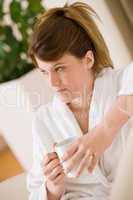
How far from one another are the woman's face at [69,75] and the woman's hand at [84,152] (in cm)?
21

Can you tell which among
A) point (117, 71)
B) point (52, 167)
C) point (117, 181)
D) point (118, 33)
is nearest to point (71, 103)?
point (117, 71)

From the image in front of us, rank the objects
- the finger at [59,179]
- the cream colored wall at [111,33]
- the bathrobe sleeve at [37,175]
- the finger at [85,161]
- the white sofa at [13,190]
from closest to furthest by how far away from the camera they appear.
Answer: the finger at [85,161]
the finger at [59,179]
the bathrobe sleeve at [37,175]
the white sofa at [13,190]
the cream colored wall at [111,33]

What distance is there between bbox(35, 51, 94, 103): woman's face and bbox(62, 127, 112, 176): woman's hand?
0.21m

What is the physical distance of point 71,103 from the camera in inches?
44.3

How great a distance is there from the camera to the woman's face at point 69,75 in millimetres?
1010

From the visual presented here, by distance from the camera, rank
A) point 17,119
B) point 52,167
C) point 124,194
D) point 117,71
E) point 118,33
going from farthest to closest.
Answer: point 118,33 → point 17,119 → point 117,71 → point 52,167 → point 124,194

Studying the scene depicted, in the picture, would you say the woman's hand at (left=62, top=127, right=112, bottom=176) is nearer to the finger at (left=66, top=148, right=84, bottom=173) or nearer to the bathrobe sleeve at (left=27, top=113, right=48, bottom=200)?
the finger at (left=66, top=148, right=84, bottom=173)

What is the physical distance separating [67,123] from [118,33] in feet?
3.02

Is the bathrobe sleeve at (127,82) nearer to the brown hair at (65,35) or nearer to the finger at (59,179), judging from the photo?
the brown hair at (65,35)

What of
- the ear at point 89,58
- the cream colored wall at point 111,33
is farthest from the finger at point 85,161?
the cream colored wall at point 111,33

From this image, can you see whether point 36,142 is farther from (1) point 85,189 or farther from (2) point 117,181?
(2) point 117,181

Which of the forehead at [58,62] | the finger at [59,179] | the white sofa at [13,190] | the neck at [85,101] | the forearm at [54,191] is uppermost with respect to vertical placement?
the forehead at [58,62]

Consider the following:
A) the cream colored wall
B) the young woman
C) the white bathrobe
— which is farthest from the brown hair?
the cream colored wall

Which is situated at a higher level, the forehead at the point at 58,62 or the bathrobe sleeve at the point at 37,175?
the forehead at the point at 58,62
